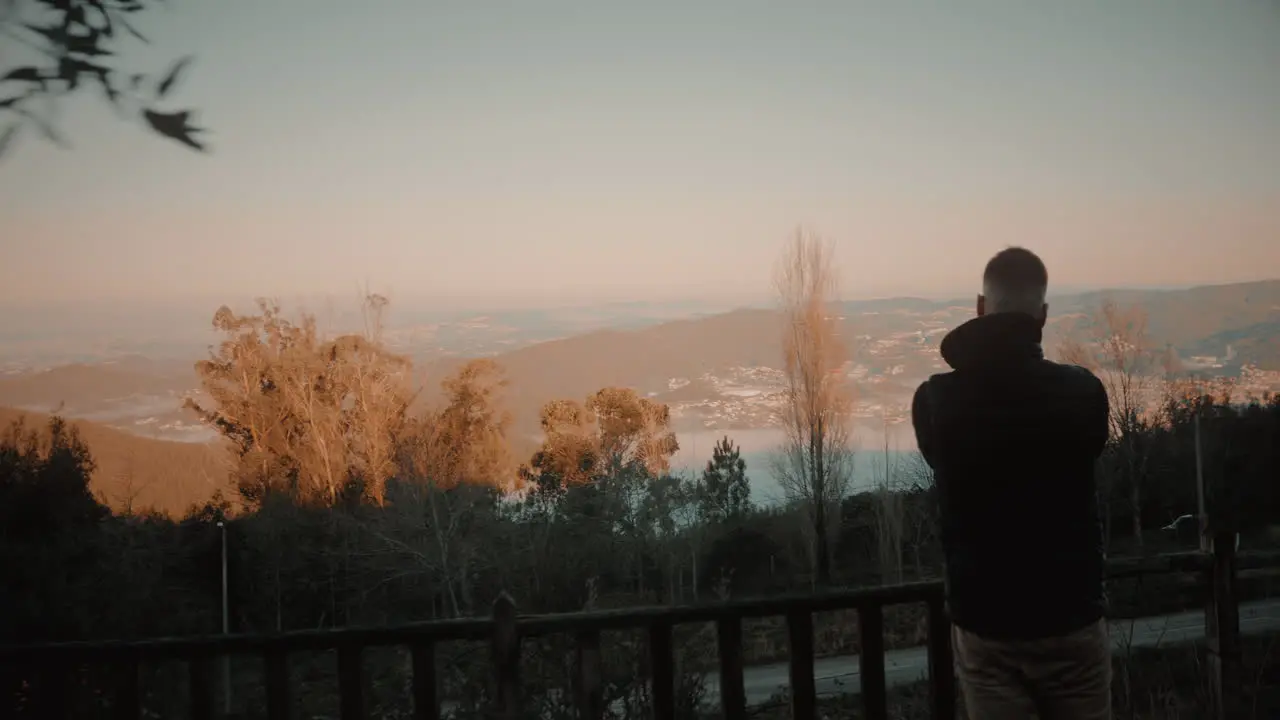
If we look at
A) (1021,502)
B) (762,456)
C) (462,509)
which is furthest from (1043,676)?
(762,456)

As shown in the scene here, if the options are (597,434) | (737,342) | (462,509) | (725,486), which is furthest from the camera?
(737,342)

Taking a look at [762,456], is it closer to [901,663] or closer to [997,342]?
[901,663]

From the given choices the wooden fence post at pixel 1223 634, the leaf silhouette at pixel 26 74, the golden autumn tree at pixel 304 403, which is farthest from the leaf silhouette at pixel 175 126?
the golden autumn tree at pixel 304 403

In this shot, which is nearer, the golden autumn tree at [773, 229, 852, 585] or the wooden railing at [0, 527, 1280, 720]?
the wooden railing at [0, 527, 1280, 720]

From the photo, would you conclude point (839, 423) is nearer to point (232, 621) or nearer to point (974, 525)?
point (232, 621)

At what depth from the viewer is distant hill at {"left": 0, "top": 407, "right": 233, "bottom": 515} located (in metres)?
15.1

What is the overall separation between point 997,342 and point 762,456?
2544 cm

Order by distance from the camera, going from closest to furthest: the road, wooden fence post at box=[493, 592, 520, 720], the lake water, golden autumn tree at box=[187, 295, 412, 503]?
wooden fence post at box=[493, 592, 520, 720]
the road
golden autumn tree at box=[187, 295, 412, 503]
the lake water

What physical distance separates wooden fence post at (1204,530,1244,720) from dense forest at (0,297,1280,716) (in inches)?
285

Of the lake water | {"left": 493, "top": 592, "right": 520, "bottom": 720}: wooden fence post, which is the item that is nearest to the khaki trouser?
{"left": 493, "top": 592, "right": 520, "bottom": 720}: wooden fence post

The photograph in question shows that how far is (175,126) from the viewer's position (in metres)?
2.17

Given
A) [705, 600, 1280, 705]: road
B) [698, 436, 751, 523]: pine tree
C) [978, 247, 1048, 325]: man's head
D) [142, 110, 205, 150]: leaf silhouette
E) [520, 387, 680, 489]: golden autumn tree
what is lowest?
[705, 600, 1280, 705]: road

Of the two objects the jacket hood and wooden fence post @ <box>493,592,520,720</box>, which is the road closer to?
wooden fence post @ <box>493,592,520,720</box>

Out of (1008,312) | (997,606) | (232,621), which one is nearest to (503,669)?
(997,606)
